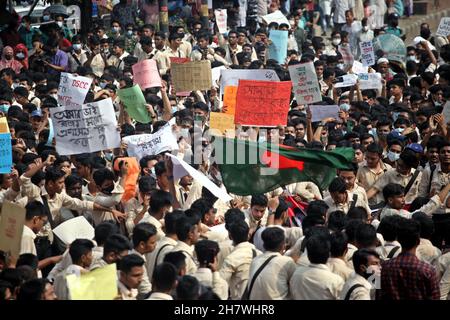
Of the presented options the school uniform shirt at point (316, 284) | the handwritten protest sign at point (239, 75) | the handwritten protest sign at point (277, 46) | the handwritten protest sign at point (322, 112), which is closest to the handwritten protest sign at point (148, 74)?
the handwritten protest sign at point (239, 75)

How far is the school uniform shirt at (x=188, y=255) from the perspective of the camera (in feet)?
33.4

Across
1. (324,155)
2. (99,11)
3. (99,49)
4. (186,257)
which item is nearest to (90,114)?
(324,155)

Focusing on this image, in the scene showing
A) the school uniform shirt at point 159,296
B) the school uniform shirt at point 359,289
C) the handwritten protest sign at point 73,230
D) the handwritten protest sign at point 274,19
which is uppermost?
the handwritten protest sign at point 274,19

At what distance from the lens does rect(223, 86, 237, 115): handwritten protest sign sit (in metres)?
15.7

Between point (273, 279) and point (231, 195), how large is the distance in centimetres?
353

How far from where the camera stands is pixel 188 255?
10320mm

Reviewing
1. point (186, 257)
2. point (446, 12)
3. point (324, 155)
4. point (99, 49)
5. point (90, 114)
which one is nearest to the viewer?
point (186, 257)

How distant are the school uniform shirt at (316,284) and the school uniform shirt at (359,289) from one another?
82 millimetres

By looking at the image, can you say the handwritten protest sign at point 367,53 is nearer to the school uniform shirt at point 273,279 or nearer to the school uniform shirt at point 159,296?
the school uniform shirt at point 273,279

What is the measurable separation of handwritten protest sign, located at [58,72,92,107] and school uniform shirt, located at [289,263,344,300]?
734 centimetres

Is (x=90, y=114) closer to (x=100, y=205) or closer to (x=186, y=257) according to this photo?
(x=100, y=205)
